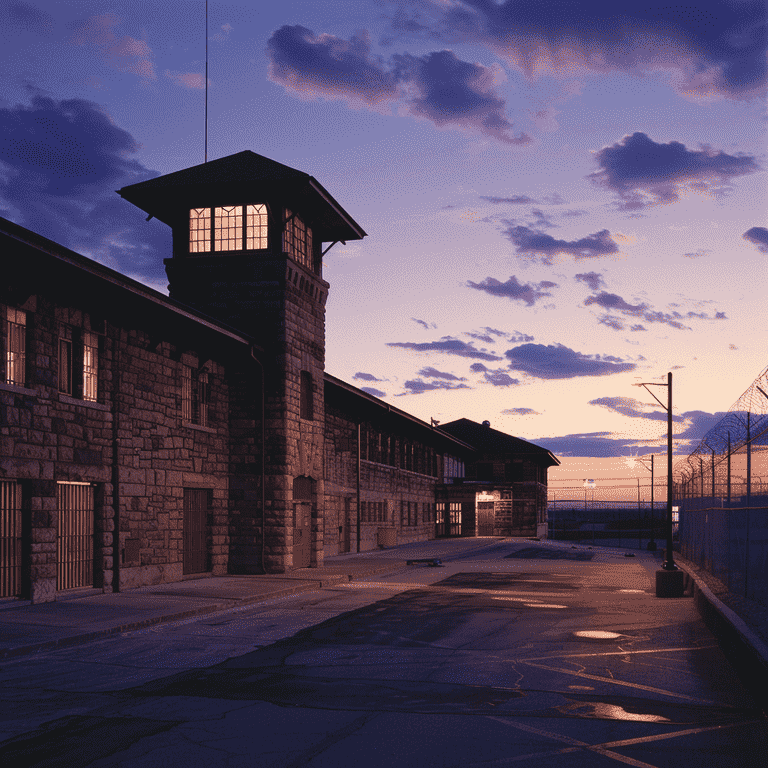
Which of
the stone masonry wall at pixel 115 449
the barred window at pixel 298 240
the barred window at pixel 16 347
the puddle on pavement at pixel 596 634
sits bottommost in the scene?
the puddle on pavement at pixel 596 634

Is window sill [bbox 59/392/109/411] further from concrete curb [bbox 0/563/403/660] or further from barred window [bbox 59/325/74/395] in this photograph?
concrete curb [bbox 0/563/403/660]

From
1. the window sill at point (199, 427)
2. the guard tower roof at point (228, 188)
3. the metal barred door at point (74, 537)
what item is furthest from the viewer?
the guard tower roof at point (228, 188)

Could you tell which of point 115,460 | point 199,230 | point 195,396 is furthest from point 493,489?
point 115,460

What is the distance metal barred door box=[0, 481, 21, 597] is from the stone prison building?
0.09 feet

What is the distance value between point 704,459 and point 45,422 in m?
16.7

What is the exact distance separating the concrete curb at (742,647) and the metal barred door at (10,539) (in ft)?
38.1

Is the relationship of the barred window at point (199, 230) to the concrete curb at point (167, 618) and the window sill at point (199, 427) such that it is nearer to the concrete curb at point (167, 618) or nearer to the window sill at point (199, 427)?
the window sill at point (199, 427)

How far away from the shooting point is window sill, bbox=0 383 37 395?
51.0 ft

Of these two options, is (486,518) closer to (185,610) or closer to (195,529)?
A: (195,529)

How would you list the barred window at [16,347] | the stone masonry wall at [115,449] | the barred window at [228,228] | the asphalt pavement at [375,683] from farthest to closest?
the barred window at [228,228] → the stone masonry wall at [115,449] → the barred window at [16,347] → the asphalt pavement at [375,683]

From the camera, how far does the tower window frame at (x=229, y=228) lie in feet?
82.0

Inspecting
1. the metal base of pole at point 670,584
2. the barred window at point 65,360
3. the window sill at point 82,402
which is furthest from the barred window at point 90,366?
the metal base of pole at point 670,584

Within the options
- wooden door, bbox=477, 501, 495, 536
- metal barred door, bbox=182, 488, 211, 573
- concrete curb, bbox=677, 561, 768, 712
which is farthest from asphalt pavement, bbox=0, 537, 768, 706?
wooden door, bbox=477, 501, 495, 536

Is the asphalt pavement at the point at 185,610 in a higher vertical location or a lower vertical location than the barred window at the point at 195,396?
lower
